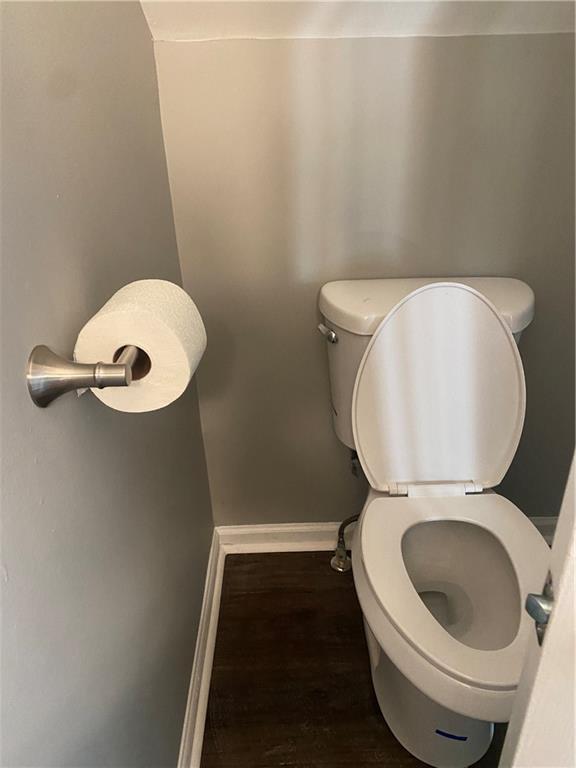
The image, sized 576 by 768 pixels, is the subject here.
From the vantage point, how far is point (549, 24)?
1.03 metres

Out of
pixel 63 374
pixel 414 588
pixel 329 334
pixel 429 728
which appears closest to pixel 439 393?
pixel 329 334

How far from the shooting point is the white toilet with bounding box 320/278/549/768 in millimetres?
1062

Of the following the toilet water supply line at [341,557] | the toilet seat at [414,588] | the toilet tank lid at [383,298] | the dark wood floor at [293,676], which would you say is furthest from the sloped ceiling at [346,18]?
the dark wood floor at [293,676]

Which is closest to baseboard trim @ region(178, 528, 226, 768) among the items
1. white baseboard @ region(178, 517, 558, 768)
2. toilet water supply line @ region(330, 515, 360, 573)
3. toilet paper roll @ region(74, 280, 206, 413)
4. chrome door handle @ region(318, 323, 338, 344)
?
white baseboard @ region(178, 517, 558, 768)

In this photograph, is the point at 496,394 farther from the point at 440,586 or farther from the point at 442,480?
the point at 440,586

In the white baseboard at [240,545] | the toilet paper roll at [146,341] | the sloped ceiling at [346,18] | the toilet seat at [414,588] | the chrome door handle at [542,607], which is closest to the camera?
the chrome door handle at [542,607]

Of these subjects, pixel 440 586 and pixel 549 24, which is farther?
pixel 440 586

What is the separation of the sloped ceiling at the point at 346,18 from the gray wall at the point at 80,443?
0.09 metres

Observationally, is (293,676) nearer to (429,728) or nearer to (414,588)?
(429,728)

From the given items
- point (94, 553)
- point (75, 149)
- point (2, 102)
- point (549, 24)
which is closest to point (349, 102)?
point (549, 24)

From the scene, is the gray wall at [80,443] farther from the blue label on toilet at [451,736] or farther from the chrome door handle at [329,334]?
the blue label on toilet at [451,736]

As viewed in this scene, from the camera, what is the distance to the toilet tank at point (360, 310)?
1.12 meters

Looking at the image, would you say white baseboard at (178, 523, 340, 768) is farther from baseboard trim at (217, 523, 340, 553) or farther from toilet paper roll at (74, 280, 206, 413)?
toilet paper roll at (74, 280, 206, 413)

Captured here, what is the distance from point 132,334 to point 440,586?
96 cm
